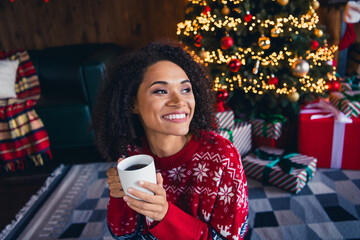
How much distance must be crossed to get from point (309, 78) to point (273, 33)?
0.43 meters

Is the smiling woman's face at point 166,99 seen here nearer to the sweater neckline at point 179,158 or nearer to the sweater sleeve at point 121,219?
the sweater neckline at point 179,158

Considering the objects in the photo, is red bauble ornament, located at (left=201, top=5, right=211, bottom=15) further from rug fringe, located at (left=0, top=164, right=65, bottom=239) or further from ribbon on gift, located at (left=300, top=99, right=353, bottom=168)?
rug fringe, located at (left=0, top=164, right=65, bottom=239)

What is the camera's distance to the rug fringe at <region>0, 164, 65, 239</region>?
156cm

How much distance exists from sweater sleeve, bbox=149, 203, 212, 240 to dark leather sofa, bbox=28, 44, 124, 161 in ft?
4.83

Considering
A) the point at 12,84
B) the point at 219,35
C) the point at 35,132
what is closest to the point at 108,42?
the point at 12,84

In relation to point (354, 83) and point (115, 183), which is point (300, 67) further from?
point (115, 183)

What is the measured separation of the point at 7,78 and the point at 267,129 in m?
2.42

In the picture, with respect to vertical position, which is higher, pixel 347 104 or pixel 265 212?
pixel 347 104

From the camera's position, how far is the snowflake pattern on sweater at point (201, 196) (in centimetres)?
73

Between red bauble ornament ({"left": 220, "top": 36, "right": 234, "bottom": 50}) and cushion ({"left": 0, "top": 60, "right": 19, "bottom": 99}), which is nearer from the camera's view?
red bauble ornament ({"left": 220, "top": 36, "right": 234, "bottom": 50})

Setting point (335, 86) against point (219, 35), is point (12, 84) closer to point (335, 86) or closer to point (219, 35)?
point (219, 35)

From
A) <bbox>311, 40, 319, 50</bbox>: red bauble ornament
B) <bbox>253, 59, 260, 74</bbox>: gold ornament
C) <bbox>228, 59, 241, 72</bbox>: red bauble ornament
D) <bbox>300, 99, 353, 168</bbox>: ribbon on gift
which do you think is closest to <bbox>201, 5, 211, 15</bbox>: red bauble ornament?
<bbox>228, 59, 241, 72</bbox>: red bauble ornament

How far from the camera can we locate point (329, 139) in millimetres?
1811

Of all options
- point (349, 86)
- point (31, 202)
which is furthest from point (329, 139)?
point (31, 202)
